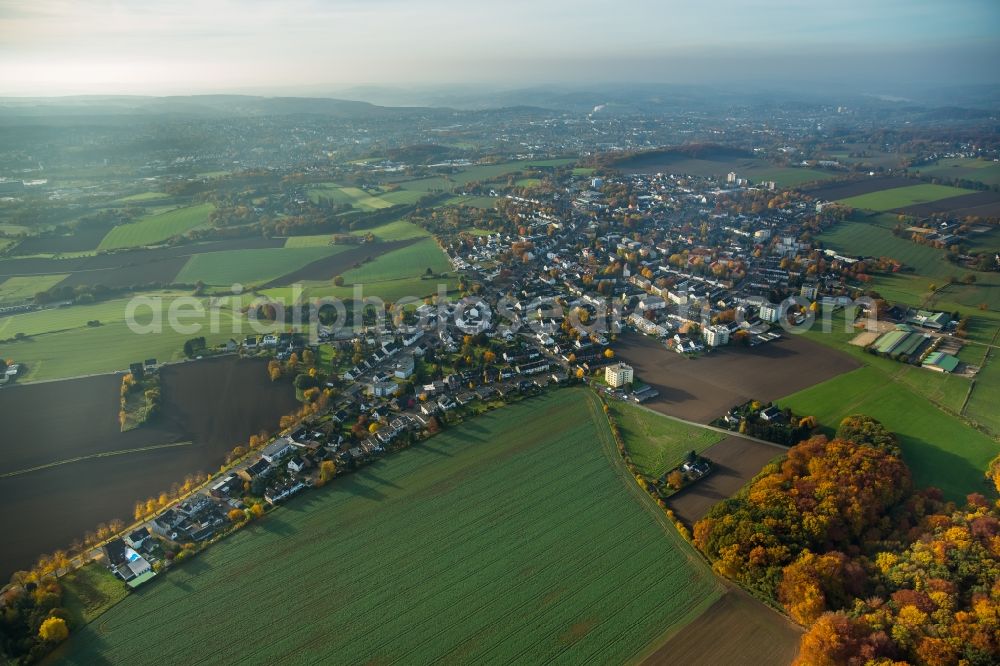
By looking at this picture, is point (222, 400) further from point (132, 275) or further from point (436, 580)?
point (132, 275)

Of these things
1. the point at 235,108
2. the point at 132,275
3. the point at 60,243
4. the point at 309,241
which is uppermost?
the point at 235,108

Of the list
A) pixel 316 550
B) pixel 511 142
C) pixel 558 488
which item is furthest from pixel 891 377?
pixel 511 142

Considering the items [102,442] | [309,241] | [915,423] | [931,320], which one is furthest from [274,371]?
[931,320]

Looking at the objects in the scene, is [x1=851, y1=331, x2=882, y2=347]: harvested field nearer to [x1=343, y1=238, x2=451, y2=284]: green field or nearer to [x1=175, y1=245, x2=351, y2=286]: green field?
[x1=343, y1=238, x2=451, y2=284]: green field

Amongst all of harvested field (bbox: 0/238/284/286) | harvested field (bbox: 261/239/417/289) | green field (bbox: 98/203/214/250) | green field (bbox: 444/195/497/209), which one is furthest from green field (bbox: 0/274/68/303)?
green field (bbox: 444/195/497/209)

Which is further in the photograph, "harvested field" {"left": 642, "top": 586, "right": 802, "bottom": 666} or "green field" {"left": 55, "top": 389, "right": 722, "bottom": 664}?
"green field" {"left": 55, "top": 389, "right": 722, "bottom": 664}

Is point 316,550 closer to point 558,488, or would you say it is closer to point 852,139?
point 558,488

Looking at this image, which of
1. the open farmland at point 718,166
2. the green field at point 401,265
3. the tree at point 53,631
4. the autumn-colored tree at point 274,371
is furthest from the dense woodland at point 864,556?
the open farmland at point 718,166
